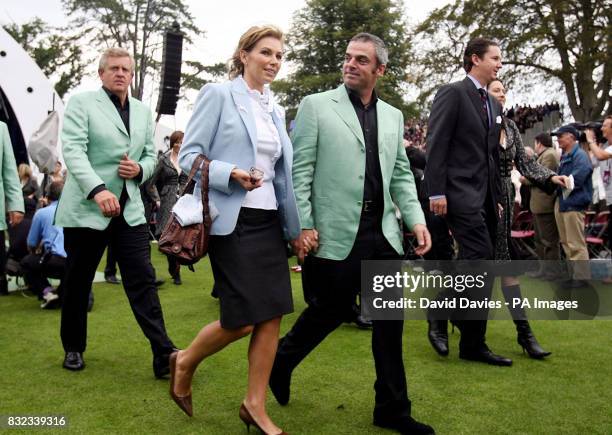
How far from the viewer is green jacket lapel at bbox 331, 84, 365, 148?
10.4ft

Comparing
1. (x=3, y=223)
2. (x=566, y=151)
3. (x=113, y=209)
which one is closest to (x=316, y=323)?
(x=113, y=209)

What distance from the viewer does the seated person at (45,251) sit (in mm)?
6695

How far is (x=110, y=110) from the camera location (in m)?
4.05

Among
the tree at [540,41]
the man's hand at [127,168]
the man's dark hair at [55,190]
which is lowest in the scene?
the man's dark hair at [55,190]

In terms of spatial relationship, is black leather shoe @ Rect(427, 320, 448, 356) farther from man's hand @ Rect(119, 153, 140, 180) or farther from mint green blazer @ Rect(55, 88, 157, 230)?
man's hand @ Rect(119, 153, 140, 180)

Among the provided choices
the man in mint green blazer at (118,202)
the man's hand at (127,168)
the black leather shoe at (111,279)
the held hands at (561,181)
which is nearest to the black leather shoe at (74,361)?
the man in mint green blazer at (118,202)

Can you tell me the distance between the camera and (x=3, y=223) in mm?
4492

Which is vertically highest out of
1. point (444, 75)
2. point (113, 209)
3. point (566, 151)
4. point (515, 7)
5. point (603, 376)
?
point (515, 7)

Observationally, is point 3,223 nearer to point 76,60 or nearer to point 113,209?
point 113,209

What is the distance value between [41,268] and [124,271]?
3.14m

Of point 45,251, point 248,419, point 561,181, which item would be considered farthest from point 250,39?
point 45,251

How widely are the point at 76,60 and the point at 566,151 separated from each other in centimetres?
3184

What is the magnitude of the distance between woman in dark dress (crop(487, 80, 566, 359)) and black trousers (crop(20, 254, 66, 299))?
445 cm

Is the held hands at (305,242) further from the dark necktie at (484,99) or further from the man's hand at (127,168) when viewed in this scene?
the dark necktie at (484,99)
